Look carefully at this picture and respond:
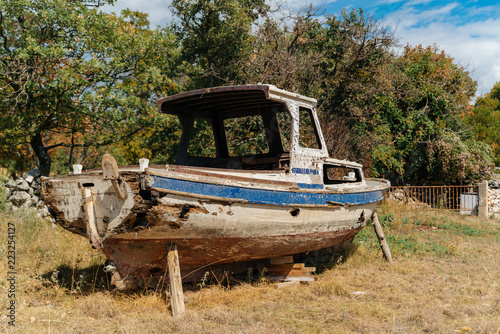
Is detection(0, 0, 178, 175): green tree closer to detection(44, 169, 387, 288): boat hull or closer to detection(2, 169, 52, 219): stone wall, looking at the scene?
detection(2, 169, 52, 219): stone wall

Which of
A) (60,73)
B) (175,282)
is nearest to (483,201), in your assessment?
(175,282)

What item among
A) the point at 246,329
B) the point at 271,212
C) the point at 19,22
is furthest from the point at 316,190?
the point at 19,22

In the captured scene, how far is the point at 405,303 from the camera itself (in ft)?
16.8

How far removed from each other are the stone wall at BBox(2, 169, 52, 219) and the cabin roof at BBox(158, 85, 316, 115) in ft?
15.9

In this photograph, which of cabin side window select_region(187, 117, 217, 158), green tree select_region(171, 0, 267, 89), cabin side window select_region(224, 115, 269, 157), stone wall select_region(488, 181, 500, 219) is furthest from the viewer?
stone wall select_region(488, 181, 500, 219)

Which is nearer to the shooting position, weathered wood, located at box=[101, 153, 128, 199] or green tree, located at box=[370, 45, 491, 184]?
weathered wood, located at box=[101, 153, 128, 199]

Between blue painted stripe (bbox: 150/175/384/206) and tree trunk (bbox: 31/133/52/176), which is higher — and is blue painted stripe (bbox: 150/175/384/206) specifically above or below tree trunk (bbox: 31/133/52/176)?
below

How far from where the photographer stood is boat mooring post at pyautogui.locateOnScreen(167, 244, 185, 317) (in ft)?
14.9

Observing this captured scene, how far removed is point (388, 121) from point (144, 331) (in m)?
14.8

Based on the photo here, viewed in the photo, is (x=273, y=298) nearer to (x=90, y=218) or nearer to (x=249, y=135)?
(x=90, y=218)

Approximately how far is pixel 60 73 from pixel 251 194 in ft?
23.3

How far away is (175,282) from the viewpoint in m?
4.62

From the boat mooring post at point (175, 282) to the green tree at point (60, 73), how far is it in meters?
6.55

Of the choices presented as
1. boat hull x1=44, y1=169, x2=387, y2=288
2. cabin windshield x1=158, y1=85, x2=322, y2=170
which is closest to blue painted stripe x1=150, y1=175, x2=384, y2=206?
boat hull x1=44, y1=169, x2=387, y2=288
